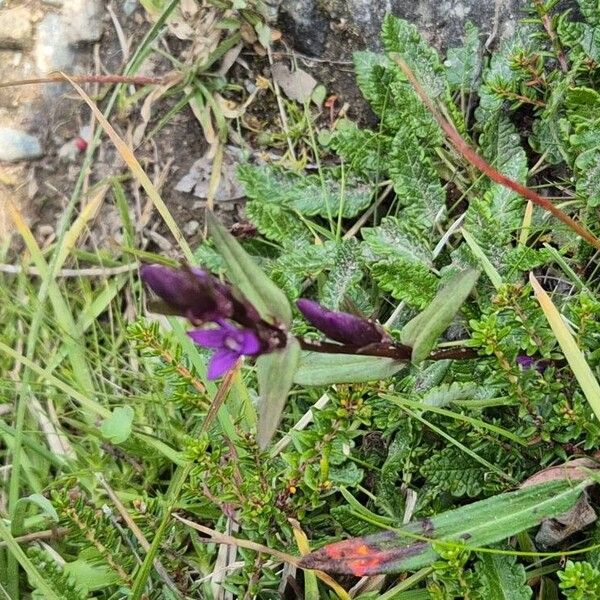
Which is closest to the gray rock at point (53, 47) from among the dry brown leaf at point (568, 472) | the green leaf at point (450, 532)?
the green leaf at point (450, 532)

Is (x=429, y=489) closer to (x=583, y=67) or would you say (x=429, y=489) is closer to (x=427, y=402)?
(x=427, y=402)

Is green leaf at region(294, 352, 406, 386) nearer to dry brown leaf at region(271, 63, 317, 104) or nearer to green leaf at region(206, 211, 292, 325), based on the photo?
green leaf at region(206, 211, 292, 325)

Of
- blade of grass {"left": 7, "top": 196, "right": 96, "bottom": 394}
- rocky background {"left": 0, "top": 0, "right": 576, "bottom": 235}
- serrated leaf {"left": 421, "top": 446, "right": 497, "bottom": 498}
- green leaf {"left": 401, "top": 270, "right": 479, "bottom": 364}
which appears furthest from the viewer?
rocky background {"left": 0, "top": 0, "right": 576, "bottom": 235}

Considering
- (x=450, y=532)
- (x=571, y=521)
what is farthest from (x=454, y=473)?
(x=571, y=521)

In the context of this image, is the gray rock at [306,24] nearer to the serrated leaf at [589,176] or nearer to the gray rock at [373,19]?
the gray rock at [373,19]

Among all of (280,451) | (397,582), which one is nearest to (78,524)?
(280,451)

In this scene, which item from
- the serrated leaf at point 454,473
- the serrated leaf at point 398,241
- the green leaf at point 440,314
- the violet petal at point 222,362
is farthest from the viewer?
the serrated leaf at point 398,241

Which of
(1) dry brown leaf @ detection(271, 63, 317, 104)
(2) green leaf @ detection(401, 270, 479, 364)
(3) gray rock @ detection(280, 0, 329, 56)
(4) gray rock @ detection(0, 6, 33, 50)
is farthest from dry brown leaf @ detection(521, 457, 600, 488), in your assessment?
(4) gray rock @ detection(0, 6, 33, 50)
